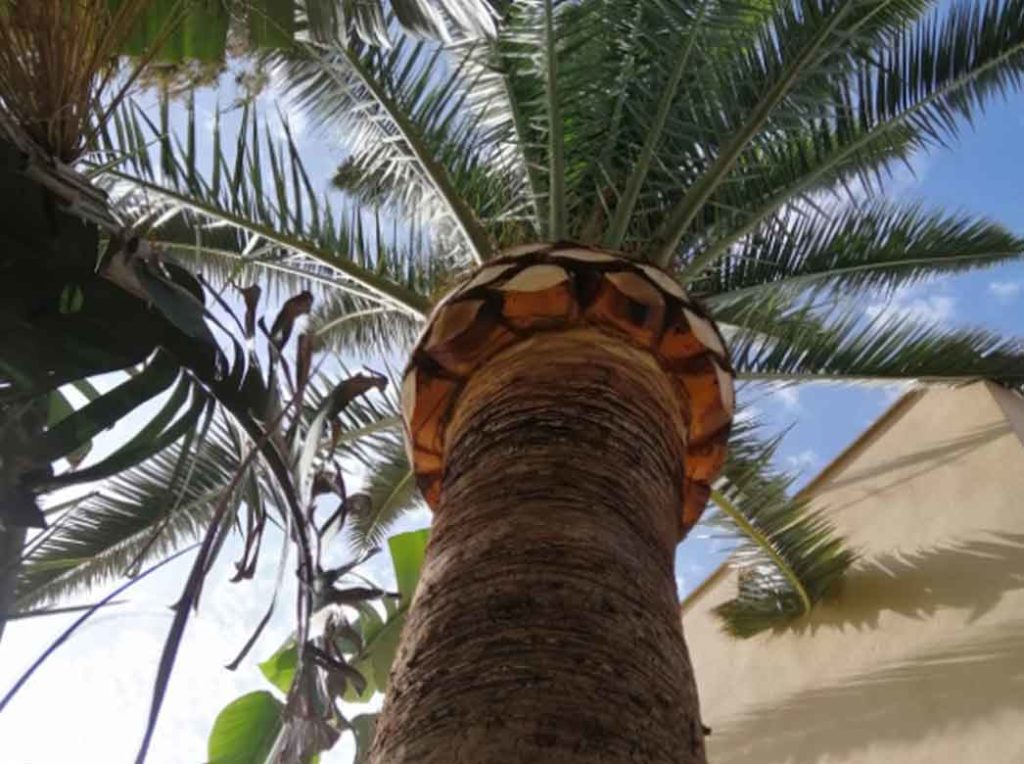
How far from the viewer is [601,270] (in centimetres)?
322

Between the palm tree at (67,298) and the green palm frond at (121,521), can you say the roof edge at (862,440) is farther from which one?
the palm tree at (67,298)

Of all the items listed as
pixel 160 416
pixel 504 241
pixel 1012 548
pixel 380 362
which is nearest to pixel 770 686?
pixel 1012 548

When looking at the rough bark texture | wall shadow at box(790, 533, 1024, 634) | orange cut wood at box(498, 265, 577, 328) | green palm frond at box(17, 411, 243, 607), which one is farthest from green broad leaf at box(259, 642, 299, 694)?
wall shadow at box(790, 533, 1024, 634)

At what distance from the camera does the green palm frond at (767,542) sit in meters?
6.32

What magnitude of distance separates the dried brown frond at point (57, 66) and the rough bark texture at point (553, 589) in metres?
1.03

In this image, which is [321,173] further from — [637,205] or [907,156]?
[907,156]

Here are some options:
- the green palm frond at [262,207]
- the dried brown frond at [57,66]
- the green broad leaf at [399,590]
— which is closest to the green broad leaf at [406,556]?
the green broad leaf at [399,590]

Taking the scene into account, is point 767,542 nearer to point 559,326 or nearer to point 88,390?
point 559,326

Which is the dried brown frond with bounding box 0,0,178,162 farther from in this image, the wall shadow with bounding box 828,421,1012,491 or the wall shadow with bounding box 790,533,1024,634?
the wall shadow with bounding box 828,421,1012,491

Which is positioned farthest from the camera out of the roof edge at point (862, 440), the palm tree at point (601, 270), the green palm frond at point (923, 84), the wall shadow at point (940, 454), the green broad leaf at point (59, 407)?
the roof edge at point (862, 440)

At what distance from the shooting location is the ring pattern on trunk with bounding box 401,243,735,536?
3139mm

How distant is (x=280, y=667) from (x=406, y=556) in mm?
1242

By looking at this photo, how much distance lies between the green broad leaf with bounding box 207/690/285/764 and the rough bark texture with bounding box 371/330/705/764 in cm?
332

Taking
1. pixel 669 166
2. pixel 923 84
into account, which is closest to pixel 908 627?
pixel 923 84
